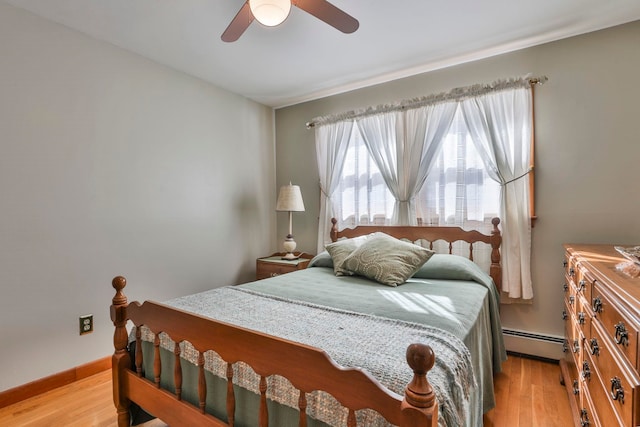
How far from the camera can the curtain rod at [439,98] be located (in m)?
2.44

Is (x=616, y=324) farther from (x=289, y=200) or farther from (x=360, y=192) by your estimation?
(x=289, y=200)

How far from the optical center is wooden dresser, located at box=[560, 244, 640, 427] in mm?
841

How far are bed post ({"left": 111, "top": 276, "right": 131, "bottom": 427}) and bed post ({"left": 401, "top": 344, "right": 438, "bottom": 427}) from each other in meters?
1.38

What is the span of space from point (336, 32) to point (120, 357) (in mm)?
2426

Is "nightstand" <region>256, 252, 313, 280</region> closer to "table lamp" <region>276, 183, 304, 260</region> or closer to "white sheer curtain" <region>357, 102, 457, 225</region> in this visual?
"table lamp" <region>276, 183, 304, 260</region>

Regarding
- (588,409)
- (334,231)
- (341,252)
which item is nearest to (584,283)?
(588,409)

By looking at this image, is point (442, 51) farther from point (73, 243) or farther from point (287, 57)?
point (73, 243)

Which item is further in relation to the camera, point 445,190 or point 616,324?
point 445,190

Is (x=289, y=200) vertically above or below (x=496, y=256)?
above

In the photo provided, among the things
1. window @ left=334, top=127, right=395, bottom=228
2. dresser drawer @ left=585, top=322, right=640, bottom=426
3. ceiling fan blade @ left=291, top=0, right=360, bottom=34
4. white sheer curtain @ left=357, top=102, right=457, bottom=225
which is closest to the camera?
dresser drawer @ left=585, top=322, right=640, bottom=426

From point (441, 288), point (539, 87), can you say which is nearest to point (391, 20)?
point (539, 87)

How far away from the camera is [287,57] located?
8.79ft

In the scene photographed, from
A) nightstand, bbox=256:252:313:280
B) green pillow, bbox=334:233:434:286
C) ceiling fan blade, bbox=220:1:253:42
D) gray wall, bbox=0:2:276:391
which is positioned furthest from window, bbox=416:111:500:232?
gray wall, bbox=0:2:276:391

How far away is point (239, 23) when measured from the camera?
5.69 feet
